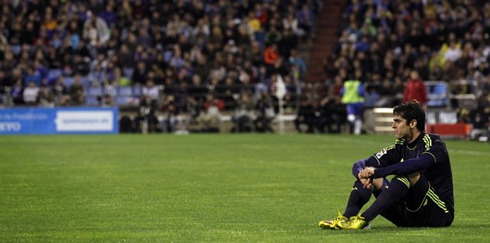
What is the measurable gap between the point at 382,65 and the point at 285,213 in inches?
1071

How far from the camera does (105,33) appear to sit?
4212 cm

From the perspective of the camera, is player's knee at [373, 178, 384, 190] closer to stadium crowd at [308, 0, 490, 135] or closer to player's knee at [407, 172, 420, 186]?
player's knee at [407, 172, 420, 186]

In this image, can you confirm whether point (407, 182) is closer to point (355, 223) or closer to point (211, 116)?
point (355, 223)

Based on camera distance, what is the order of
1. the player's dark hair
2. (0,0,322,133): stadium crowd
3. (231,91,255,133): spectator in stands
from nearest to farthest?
the player's dark hair, (231,91,255,133): spectator in stands, (0,0,322,133): stadium crowd

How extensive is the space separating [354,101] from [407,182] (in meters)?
25.8

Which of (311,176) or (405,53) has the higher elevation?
(405,53)

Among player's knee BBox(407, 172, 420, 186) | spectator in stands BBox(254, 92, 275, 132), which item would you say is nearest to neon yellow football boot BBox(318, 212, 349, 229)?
player's knee BBox(407, 172, 420, 186)

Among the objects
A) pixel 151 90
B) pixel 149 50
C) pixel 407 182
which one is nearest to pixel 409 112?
pixel 407 182

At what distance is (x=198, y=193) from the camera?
15.2 meters

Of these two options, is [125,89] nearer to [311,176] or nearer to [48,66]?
[48,66]

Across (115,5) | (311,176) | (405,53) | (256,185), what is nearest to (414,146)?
(256,185)

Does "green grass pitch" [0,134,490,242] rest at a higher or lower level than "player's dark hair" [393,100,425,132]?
lower

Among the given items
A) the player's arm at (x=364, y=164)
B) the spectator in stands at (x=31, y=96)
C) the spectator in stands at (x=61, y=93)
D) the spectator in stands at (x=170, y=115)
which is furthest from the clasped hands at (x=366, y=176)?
the spectator in stands at (x=31, y=96)

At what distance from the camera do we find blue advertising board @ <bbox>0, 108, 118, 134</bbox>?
122 ft
